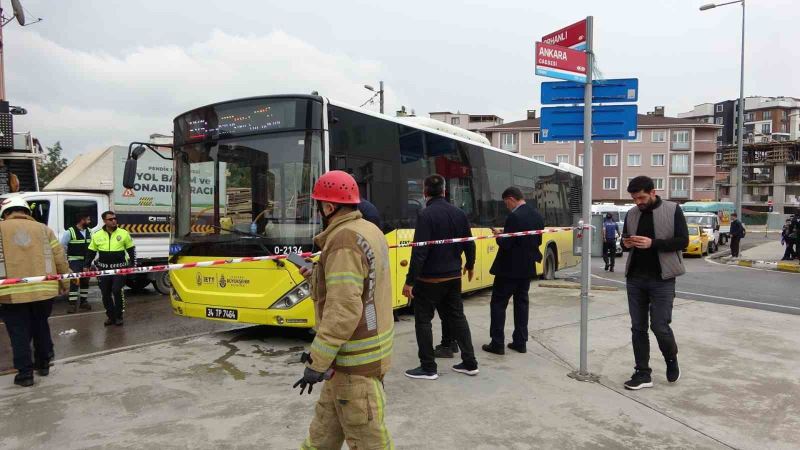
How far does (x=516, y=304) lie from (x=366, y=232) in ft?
13.1

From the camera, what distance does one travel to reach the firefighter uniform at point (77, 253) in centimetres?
1015

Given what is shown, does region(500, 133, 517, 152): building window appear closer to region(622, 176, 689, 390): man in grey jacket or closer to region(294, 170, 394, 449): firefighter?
region(622, 176, 689, 390): man in grey jacket

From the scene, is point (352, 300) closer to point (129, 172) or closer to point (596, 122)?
point (596, 122)

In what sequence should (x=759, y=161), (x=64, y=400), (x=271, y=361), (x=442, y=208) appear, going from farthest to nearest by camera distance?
1. (x=759, y=161)
2. (x=271, y=361)
3. (x=442, y=208)
4. (x=64, y=400)

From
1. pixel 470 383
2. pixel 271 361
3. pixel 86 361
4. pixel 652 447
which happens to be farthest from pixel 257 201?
pixel 652 447

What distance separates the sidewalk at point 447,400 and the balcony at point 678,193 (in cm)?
6329

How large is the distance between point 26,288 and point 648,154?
66.5 m

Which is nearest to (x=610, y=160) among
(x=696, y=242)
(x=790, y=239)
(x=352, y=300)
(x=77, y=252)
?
(x=696, y=242)

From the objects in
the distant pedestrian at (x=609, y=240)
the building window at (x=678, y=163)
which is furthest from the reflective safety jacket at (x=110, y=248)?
the building window at (x=678, y=163)

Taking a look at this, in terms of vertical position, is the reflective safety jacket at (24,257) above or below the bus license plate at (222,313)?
above

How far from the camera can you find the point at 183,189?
6988mm

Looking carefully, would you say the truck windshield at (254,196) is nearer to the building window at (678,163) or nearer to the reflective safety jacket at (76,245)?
the reflective safety jacket at (76,245)

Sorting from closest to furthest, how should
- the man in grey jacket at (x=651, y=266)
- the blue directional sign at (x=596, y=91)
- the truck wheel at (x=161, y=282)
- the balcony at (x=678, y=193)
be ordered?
the man in grey jacket at (x=651, y=266), the blue directional sign at (x=596, y=91), the truck wheel at (x=161, y=282), the balcony at (x=678, y=193)

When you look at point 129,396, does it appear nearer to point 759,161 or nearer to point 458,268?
point 458,268
